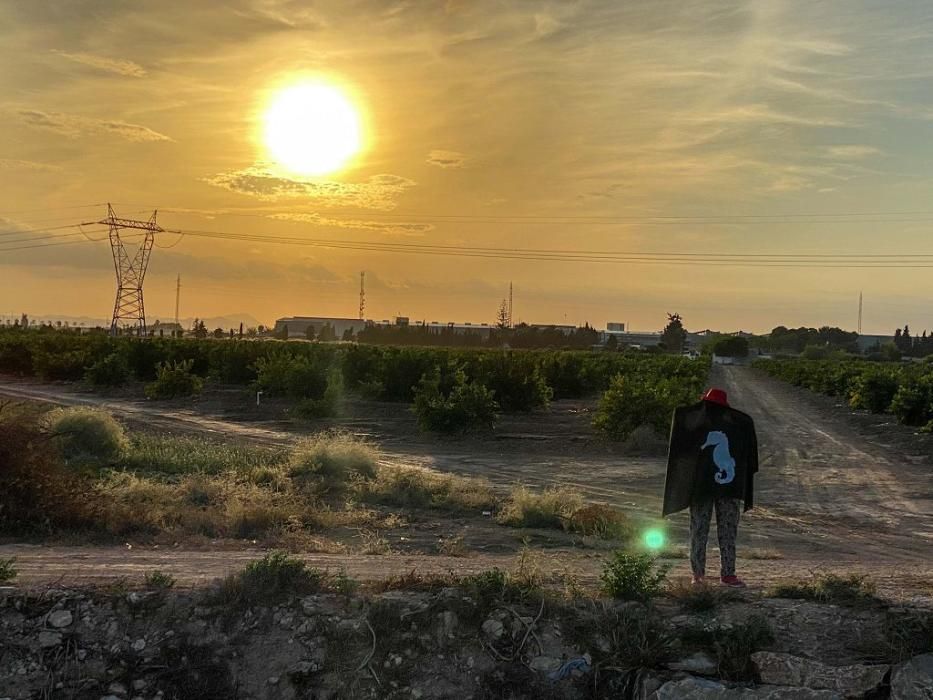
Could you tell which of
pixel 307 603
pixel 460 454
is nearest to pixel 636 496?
pixel 460 454

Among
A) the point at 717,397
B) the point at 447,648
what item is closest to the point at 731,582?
the point at 717,397

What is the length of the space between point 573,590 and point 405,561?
2.36 metres

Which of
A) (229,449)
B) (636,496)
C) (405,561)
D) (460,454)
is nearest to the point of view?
(405,561)

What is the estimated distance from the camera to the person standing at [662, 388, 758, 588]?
6.82 meters

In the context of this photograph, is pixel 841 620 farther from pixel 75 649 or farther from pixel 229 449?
pixel 229 449

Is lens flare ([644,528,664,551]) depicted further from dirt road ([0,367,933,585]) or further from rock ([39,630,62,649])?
rock ([39,630,62,649])

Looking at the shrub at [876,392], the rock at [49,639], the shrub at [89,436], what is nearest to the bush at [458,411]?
the shrub at [89,436]

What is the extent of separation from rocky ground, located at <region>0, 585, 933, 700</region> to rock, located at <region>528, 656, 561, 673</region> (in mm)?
11

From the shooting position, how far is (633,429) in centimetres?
2116

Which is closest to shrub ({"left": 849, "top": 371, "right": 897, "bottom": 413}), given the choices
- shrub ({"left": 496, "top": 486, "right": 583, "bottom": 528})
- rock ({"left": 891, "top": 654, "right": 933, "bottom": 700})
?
shrub ({"left": 496, "top": 486, "right": 583, "bottom": 528})

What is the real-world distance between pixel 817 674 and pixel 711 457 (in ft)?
6.19

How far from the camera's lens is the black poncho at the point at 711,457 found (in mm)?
6816

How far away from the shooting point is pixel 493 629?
6.19m

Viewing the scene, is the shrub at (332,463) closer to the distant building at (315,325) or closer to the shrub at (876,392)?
the shrub at (876,392)
